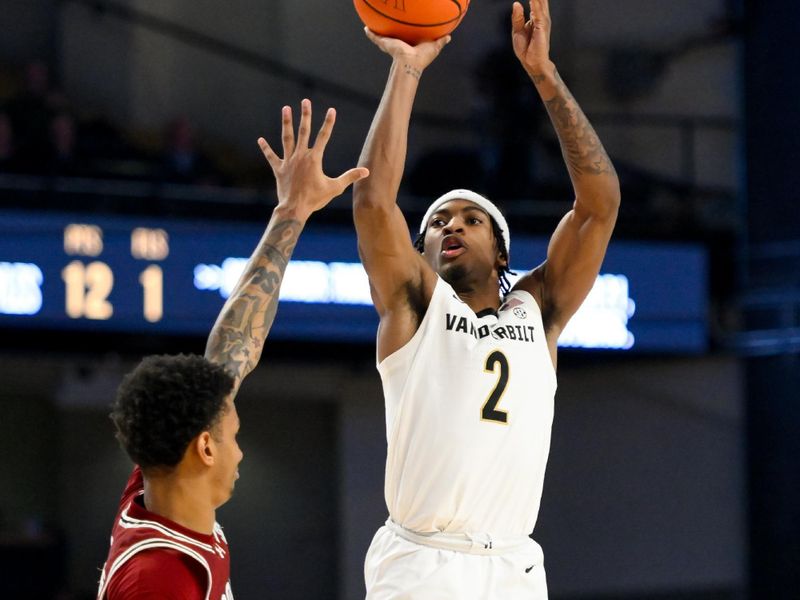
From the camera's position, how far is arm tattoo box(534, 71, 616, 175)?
13.2 ft

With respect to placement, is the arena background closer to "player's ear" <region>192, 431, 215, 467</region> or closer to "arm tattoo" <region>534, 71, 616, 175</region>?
"arm tattoo" <region>534, 71, 616, 175</region>

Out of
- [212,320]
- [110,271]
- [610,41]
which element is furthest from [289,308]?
[610,41]

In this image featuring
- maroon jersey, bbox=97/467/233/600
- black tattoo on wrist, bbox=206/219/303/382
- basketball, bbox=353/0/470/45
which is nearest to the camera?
maroon jersey, bbox=97/467/233/600

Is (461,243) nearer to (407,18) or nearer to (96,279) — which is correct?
(407,18)

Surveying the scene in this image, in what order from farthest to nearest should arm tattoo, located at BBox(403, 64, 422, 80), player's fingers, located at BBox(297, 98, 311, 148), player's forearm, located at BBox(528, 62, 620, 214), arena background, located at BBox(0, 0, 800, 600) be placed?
arena background, located at BBox(0, 0, 800, 600), player's forearm, located at BBox(528, 62, 620, 214), arm tattoo, located at BBox(403, 64, 422, 80), player's fingers, located at BBox(297, 98, 311, 148)

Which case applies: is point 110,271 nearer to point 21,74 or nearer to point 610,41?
point 21,74

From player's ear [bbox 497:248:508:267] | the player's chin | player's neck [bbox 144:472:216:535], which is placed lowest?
player's neck [bbox 144:472:216:535]

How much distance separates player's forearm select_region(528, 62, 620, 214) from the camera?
4012mm

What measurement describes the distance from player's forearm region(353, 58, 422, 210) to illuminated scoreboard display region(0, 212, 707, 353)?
14.9 feet

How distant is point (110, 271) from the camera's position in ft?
26.2

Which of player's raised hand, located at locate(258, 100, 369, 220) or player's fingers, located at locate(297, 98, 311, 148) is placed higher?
player's fingers, located at locate(297, 98, 311, 148)

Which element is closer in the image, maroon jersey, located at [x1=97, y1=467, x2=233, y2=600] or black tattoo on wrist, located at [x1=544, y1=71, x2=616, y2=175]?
maroon jersey, located at [x1=97, y1=467, x2=233, y2=600]

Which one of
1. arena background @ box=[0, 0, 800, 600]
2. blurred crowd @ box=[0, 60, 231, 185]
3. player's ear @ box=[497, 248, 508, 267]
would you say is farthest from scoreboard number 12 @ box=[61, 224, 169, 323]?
player's ear @ box=[497, 248, 508, 267]

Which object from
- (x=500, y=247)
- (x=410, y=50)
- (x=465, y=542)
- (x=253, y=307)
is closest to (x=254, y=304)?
(x=253, y=307)
